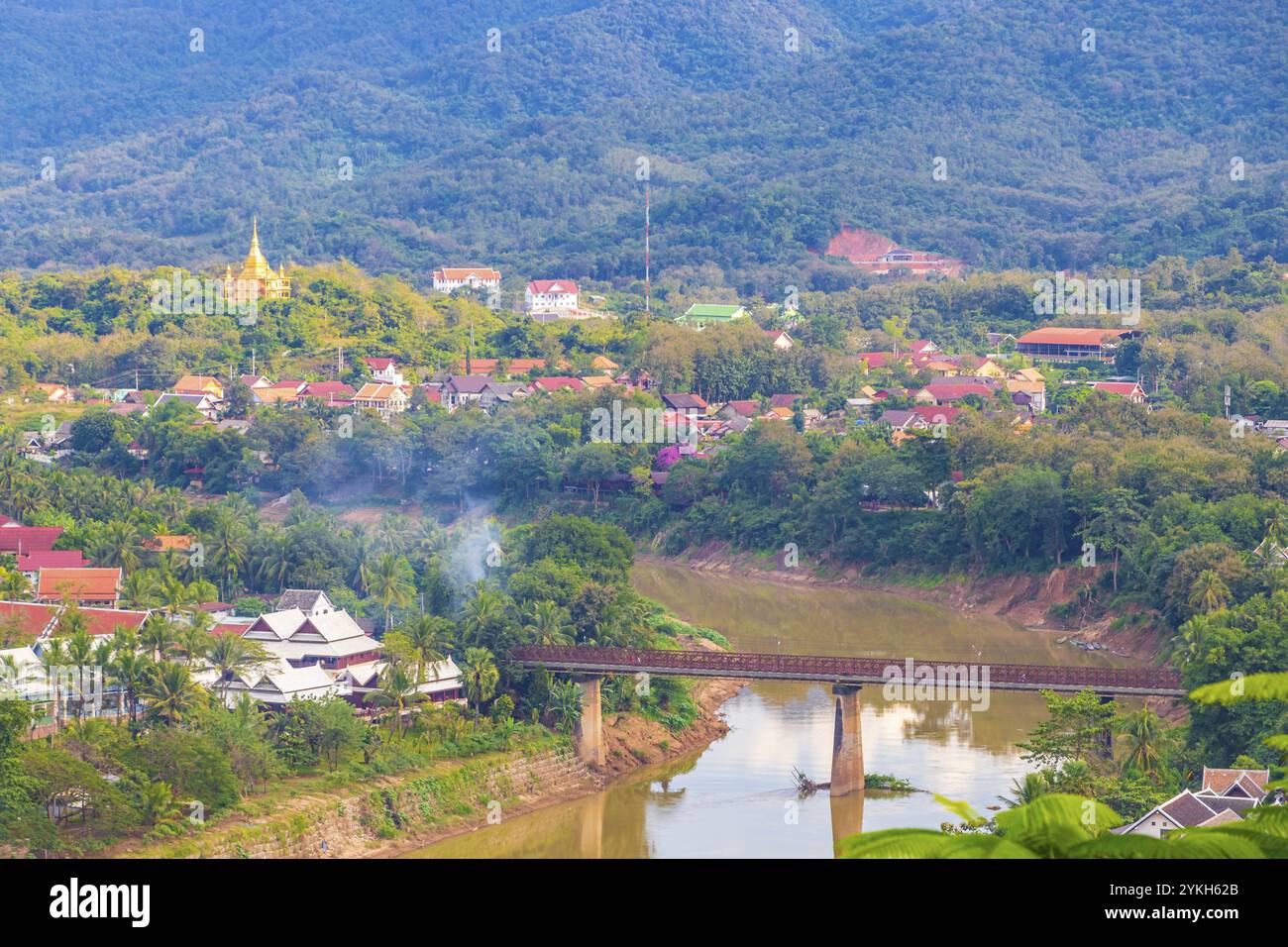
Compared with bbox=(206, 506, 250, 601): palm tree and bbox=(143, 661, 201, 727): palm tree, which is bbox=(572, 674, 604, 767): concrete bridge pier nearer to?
bbox=(143, 661, 201, 727): palm tree

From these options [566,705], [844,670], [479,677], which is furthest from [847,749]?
[479,677]

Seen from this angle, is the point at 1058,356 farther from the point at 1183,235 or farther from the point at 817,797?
the point at 817,797

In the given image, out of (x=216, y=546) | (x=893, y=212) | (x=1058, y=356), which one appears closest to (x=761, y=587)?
(x=216, y=546)

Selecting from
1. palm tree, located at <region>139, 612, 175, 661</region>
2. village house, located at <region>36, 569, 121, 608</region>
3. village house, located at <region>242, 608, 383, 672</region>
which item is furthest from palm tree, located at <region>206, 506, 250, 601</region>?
palm tree, located at <region>139, 612, 175, 661</region>

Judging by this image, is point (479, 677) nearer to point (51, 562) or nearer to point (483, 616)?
point (483, 616)
